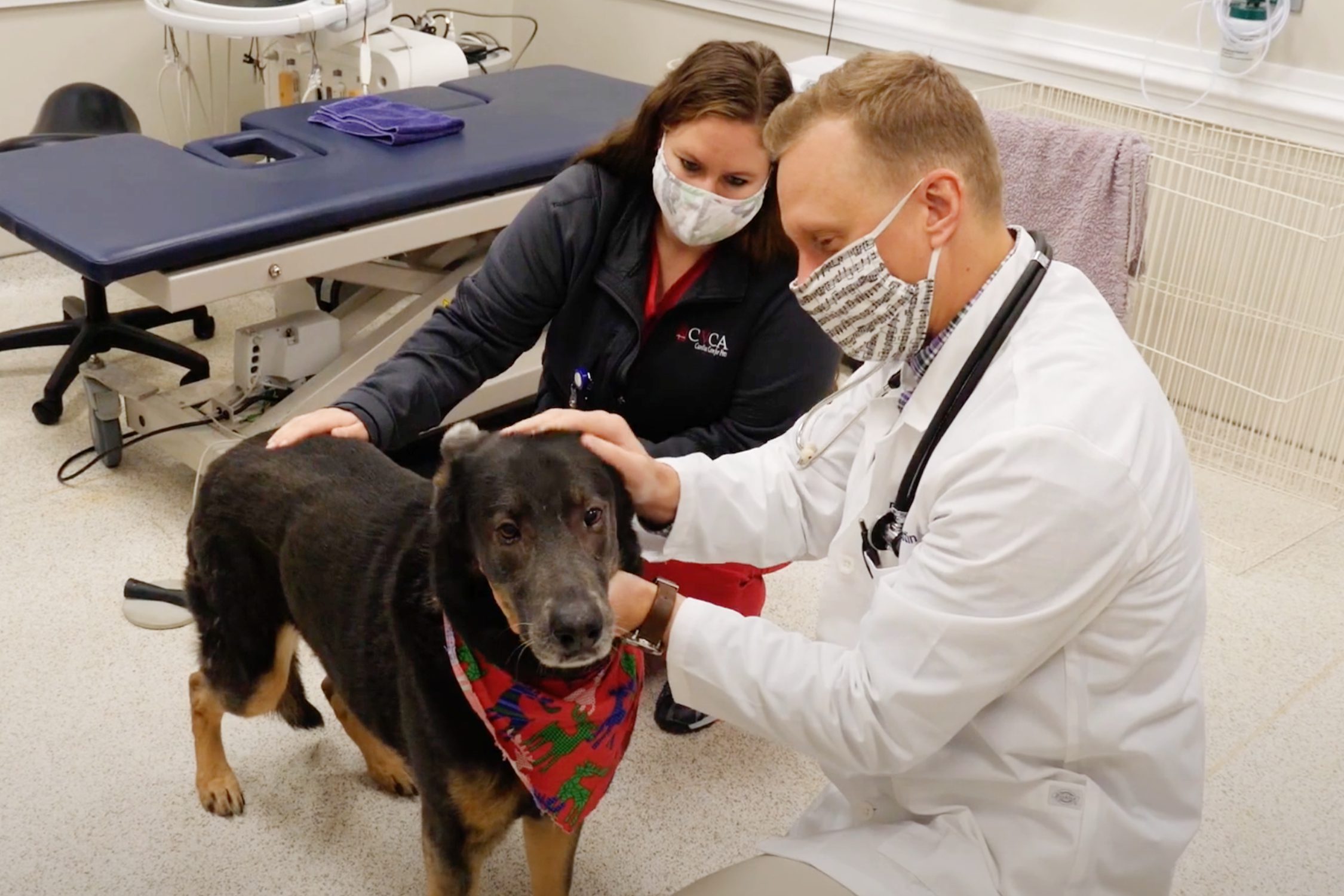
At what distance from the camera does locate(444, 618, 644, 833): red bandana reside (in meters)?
1.46

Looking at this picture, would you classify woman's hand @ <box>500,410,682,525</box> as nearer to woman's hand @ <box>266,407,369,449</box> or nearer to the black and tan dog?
the black and tan dog

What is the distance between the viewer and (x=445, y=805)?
155 centimetres

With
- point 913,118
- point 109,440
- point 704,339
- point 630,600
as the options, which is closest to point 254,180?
point 109,440

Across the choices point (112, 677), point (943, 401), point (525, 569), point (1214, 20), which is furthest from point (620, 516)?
point (1214, 20)

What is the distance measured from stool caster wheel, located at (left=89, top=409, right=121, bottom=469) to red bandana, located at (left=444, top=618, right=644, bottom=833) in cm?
173

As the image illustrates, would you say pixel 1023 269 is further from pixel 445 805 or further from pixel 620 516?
pixel 445 805

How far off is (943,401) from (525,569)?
0.48 metres

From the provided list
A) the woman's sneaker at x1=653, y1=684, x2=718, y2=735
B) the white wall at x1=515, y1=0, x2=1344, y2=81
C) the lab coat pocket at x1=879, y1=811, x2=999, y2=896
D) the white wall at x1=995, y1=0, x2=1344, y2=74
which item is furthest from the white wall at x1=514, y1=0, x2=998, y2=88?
the lab coat pocket at x1=879, y1=811, x2=999, y2=896

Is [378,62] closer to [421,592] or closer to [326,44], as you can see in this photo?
[326,44]

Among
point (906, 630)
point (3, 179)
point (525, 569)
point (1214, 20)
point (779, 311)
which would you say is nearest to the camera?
point (906, 630)

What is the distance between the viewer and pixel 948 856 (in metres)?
1.27

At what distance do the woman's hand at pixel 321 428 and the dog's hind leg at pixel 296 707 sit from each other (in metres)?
0.42

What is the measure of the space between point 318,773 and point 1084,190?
2.08m

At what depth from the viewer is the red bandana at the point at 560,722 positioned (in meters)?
1.46
